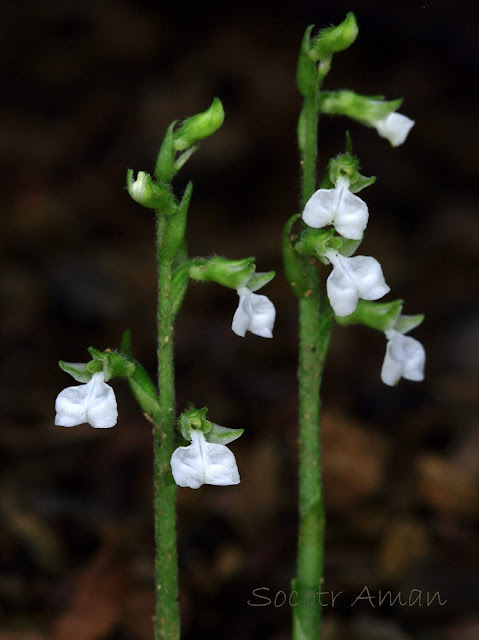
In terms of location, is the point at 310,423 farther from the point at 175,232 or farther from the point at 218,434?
the point at 175,232

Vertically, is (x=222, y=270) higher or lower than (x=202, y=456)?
higher

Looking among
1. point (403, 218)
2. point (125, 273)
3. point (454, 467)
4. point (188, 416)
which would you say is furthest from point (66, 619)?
point (403, 218)

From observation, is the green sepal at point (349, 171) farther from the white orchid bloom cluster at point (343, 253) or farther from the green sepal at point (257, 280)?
the green sepal at point (257, 280)

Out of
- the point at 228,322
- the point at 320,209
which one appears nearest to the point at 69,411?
the point at 320,209

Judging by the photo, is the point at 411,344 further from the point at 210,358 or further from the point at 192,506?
the point at 210,358

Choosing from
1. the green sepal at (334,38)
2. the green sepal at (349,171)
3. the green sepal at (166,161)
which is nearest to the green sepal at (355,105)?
the green sepal at (334,38)

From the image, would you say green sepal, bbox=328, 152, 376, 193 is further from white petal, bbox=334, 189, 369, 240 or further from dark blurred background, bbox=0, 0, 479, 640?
dark blurred background, bbox=0, 0, 479, 640

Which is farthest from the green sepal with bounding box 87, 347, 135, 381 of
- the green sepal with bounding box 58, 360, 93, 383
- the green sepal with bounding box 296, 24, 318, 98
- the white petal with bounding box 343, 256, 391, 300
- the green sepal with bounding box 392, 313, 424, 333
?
the green sepal with bounding box 296, 24, 318, 98
